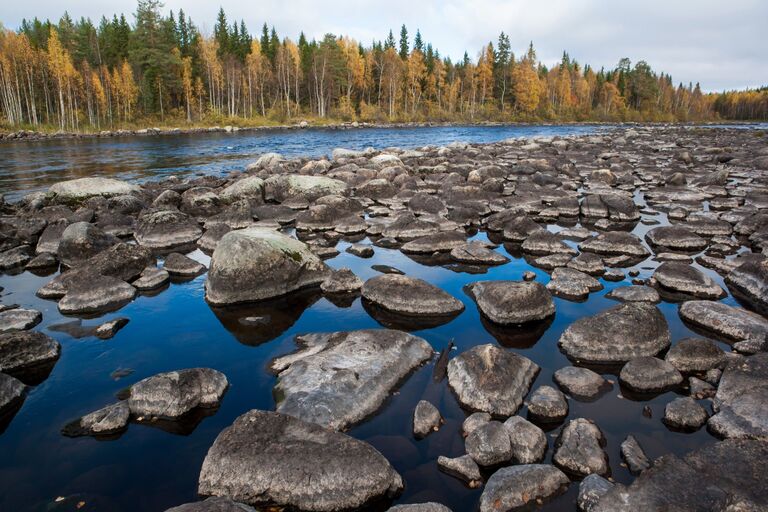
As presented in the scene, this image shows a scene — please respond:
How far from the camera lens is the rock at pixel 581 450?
4559 millimetres

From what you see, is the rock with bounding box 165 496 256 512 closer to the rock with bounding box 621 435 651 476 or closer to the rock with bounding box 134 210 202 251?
the rock with bounding box 621 435 651 476

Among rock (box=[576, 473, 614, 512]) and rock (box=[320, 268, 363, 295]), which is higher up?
rock (box=[320, 268, 363, 295])

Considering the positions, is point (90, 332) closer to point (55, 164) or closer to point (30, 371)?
point (30, 371)

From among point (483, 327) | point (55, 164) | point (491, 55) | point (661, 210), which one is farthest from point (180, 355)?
point (491, 55)

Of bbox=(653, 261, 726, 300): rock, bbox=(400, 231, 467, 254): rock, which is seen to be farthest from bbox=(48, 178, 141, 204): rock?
bbox=(653, 261, 726, 300): rock

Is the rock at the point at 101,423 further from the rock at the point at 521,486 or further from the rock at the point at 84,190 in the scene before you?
the rock at the point at 84,190

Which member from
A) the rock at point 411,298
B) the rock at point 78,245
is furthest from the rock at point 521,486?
the rock at point 78,245

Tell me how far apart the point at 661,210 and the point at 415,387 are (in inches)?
583

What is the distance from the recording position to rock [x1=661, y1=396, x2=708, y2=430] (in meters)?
5.22

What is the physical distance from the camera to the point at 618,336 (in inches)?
266

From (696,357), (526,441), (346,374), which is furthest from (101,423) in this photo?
(696,357)

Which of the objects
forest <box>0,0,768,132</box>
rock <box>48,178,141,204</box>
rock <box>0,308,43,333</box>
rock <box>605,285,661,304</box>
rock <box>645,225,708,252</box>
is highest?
forest <box>0,0,768,132</box>

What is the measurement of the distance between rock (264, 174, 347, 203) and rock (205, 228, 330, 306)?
9047mm

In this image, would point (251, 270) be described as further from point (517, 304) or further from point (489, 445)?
point (489, 445)
